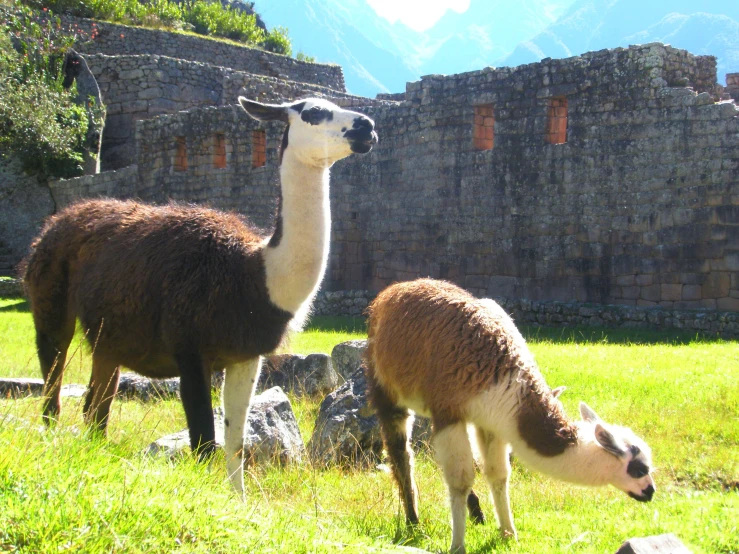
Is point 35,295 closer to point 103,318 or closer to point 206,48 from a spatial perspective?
point 103,318

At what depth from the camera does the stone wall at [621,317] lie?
1170 cm

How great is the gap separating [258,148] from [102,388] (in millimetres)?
14200

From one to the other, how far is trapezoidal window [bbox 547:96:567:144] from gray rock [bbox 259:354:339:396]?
7.28m

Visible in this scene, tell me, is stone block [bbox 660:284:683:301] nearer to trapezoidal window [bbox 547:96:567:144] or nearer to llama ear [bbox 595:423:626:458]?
trapezoidal window [bbox 547:96:567:144]

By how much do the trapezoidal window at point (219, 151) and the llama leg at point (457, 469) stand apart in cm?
1691

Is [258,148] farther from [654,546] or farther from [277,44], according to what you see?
[654,546]

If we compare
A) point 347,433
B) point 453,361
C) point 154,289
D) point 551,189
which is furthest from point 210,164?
point 453,361

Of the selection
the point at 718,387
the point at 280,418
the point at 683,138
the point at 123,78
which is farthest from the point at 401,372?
the point at 123,78

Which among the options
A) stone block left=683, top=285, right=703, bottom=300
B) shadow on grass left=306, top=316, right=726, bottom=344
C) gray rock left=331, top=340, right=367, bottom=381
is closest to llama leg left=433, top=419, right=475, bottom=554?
gray rock left=331, top=340, right=367, bottom=381

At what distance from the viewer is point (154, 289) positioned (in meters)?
5.14

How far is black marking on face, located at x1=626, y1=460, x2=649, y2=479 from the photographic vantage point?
4.47 metres

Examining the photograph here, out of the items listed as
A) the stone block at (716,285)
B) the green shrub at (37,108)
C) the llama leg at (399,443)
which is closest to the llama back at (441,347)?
the llama leg at (399,443)

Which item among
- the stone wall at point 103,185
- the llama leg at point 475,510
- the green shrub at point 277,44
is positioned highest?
the green shrub at point 277,44

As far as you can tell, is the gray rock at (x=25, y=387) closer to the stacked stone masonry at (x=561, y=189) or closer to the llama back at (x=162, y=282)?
the llama back at (x=162, y=282)
